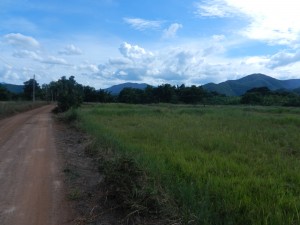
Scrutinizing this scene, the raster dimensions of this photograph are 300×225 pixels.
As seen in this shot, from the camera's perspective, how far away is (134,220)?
5750mm

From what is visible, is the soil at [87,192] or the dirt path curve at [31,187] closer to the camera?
the dirt path curve at [31,187]

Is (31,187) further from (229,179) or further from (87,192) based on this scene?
(229,179)

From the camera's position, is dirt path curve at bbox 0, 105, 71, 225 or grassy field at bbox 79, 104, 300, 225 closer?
grassy field at bbox 79, 104, 300, 225

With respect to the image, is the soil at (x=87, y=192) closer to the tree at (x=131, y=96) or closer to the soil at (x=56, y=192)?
the soil at (x=56, y=192)

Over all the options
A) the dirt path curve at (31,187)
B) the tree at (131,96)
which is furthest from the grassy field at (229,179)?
the tree at (131,96)

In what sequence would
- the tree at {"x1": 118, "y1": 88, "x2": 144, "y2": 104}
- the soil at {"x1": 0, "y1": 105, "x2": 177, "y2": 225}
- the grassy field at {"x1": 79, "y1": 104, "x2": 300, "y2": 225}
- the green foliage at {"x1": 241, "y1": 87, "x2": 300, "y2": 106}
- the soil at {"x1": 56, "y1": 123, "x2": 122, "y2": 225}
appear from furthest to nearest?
the tree at {"x1": 118, "y1": 88, "x2": 144, "y2": 104} < the green foliage at {"x1": 241, "y1": 87, "x2": 300, "y2": 106} < the soil at {"x1": 56, "y1": 123, "x2": 122, "y2": 225} < the soil at {"x1": 0, "y1": 105, "x2": 177, "y2": 225} < the grassy field at {"x1": 79, "y1": 104, "x2": 300, "y2": 225}

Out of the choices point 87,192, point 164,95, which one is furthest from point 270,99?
point 87,192

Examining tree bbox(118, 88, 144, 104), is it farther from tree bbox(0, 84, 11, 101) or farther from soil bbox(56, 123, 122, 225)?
soil bbox(56, 123, 122, 225)

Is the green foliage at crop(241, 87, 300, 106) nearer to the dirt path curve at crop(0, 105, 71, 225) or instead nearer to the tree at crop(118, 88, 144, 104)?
the tree at crop(118, 88, 144, 104)

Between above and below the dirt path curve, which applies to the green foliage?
above

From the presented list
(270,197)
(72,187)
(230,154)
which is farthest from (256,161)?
(72,187)

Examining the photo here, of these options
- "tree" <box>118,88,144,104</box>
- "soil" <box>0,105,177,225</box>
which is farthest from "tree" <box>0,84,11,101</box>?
"soil" <box>0,105,177,225</box>

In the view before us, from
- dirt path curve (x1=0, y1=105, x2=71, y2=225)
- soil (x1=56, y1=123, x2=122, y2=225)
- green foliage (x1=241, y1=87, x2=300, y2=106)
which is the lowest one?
soil (x1=56, y1=123, x2=122, y2=225)

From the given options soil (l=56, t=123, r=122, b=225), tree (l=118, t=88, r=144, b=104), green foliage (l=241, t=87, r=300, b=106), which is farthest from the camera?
tree (l=118, t=88, r=144, b=104)
